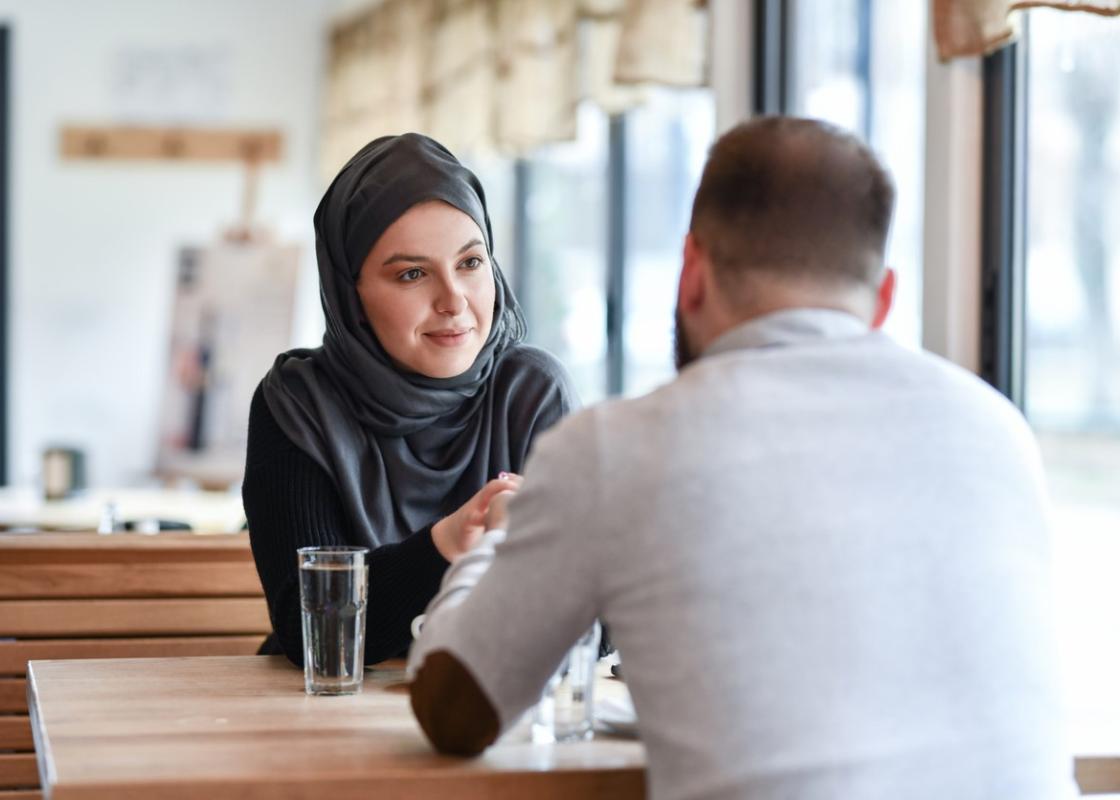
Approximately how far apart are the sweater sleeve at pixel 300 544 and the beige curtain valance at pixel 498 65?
94.4 inches

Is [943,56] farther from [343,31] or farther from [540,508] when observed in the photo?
[343,31]

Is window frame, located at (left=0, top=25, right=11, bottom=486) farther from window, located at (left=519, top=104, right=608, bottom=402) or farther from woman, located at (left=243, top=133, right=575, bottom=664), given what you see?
woman, located at (left=243, top=133, right=575, bottom=664)

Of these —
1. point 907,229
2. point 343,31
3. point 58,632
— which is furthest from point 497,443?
point 343,31

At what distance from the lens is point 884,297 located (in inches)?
47.5

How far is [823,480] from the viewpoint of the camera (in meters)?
1.05

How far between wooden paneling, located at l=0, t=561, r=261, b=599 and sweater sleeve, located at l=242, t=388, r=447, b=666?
1.82 feet

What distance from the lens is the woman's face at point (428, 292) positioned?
6.18 ft

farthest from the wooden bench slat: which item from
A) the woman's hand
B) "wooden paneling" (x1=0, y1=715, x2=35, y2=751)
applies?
the woman's hand

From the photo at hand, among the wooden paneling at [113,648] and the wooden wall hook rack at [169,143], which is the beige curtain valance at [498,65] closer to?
the wooden wall hook rack at [169,143]

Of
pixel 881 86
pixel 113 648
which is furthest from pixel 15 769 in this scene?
pixel 881 86

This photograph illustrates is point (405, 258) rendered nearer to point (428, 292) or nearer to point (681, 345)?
point (428, 292)

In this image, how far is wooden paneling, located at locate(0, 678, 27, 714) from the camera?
7.07 feet

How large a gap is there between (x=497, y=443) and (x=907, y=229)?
1.61 metres

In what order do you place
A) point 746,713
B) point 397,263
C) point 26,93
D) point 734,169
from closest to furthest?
point 746,713, point 734,169, point 397,263, point 26,93
